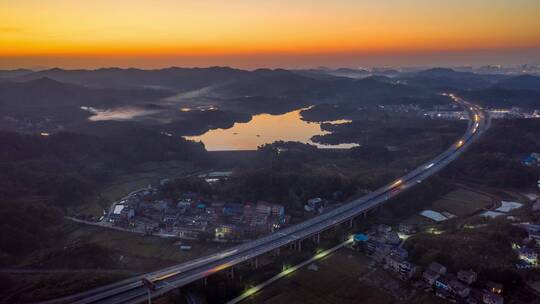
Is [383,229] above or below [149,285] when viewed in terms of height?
below

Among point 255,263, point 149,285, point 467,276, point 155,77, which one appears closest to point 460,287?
point 467,276

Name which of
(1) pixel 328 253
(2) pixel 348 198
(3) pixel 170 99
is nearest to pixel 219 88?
(3) pixel 170 99

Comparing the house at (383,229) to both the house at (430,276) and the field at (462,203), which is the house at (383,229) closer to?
the house at (430,276)

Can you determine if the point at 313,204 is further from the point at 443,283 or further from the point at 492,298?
the point at 492,298

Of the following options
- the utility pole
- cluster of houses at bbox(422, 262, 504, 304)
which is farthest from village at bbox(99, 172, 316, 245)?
cluster of houses at bbox(422, 262, 504, 304)

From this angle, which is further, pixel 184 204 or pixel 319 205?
pixel 184 204

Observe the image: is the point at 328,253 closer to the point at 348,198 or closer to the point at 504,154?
the point at 348,198
